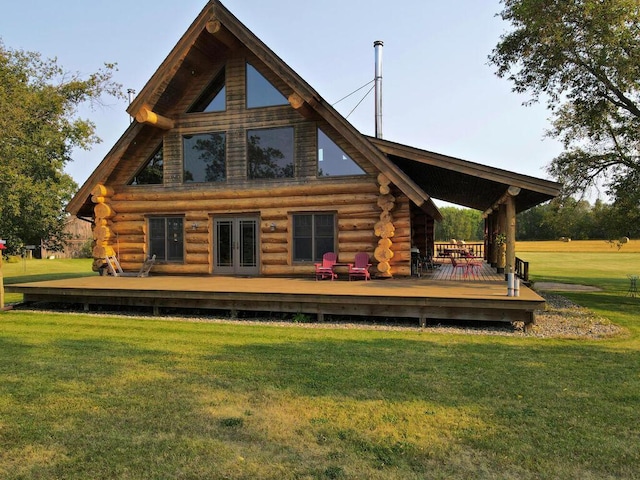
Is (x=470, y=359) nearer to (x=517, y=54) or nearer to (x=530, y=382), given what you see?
(x=530, y=382)

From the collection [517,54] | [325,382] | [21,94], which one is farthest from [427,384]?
[21,94]

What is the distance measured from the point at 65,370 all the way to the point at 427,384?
475cm

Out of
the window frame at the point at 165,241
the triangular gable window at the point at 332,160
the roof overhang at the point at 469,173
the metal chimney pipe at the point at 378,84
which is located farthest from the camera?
the metal chimney pipe at the point at 378,84

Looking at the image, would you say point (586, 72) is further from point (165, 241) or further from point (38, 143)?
point (38, 143)

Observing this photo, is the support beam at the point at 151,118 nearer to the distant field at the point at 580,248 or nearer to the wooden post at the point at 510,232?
the wooden post at the point at 510,232

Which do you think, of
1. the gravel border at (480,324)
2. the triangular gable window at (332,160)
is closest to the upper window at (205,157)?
the triangular gable window at (332,160)

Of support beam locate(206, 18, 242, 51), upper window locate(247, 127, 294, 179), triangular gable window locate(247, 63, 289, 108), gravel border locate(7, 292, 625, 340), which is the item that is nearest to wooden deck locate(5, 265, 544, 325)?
gravel border locate(7, 292, 625, 340)

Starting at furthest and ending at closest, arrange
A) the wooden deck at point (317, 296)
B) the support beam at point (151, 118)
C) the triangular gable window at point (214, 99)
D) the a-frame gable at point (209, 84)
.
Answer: the triangular gable window at point (214, 99), the support beam at point (151, 118), the a-frame gable at point (209, 84), the wooden deck at point (317, 296)

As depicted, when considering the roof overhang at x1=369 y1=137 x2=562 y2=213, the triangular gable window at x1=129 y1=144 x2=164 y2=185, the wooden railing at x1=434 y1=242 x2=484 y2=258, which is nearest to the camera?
the roof overhang at x1=369 y1=137 x2=562 y2=213

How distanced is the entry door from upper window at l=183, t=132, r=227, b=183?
1.47m

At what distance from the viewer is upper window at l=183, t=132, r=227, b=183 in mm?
14227

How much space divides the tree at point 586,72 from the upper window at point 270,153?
695cm

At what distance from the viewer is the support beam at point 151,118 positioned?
43.4ft

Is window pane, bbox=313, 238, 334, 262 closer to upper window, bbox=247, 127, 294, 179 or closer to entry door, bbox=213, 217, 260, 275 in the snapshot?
entry door, bbox=213, 217, 260, 275
